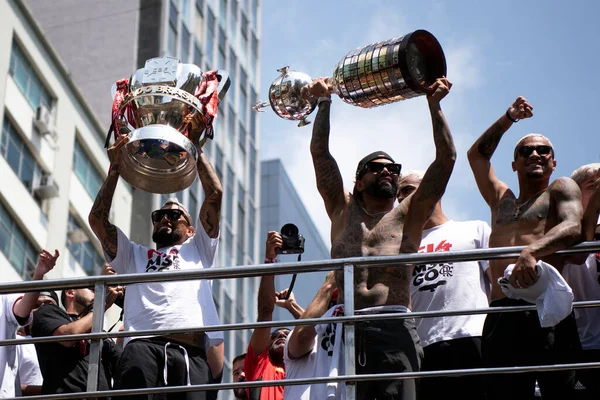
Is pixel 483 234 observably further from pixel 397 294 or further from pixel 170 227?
pixel 170 227

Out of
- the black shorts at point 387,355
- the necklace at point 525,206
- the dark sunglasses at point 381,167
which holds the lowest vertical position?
the black shorts at point 387,355

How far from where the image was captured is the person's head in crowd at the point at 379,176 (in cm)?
727

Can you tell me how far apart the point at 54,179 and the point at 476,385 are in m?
22.0

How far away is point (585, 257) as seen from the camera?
7.04m

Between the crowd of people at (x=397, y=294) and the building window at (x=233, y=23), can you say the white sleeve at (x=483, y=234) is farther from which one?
the building window at (x=233, y=23)

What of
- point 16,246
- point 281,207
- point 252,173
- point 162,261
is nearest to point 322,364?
point 162,261

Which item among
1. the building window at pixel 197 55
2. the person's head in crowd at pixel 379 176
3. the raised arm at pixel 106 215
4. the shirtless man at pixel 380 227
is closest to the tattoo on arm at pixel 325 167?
the shirtless man at pixel 380 227

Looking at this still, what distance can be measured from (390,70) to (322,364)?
A: 1.72 m

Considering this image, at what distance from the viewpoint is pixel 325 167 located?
745 centimetres

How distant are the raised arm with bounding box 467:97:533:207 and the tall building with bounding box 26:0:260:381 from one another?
79.9 ft

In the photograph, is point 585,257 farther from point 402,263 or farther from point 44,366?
point 44,366

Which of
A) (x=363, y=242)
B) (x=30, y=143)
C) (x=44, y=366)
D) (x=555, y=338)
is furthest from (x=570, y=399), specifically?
(x=30, y=143)

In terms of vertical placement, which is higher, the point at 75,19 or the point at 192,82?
the point at 75,19

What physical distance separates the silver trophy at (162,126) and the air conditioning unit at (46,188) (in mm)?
19913
